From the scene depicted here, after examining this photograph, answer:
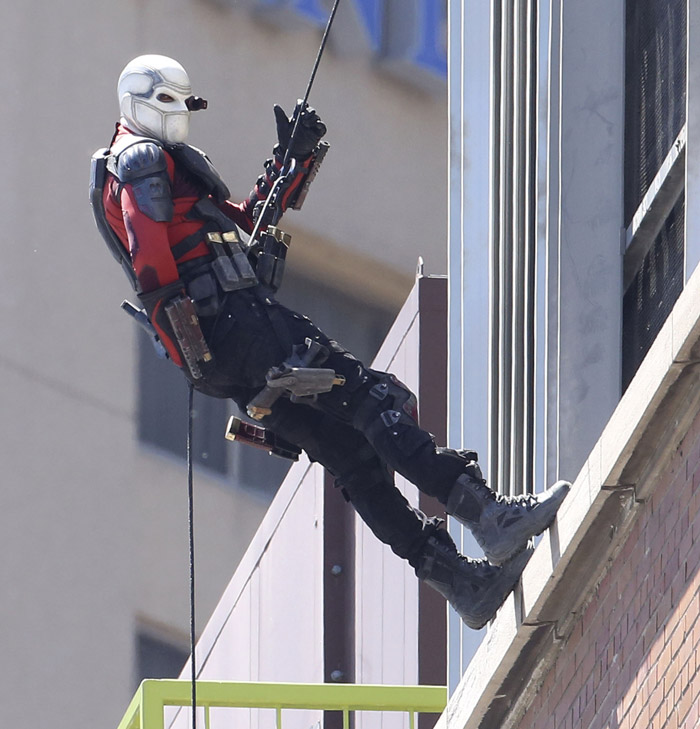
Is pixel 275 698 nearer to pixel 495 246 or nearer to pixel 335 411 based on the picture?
pixel 335 411

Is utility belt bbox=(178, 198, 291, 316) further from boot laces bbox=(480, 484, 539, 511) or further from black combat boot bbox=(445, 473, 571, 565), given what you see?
boot laces bbox=(480, 484, 539, 511)

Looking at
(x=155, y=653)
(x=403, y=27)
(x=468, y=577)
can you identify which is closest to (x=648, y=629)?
(x=468, y=577)

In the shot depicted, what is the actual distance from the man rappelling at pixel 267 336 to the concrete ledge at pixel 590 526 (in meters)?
0.47

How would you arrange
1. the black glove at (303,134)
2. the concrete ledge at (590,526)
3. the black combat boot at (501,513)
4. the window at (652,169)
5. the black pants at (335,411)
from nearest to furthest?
the concrete ledge at (590,526), the black combat boot at (501,513), the black pants at (335,411), the window at (652,169), the black glove at (303,134)

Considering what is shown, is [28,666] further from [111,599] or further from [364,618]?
[364,618]

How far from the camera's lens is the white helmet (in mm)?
10086

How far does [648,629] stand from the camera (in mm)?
7668

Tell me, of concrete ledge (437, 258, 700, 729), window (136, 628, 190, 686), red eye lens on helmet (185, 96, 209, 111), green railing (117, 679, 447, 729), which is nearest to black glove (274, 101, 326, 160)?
red eye lens on helmet (185, 96, 209, 111)

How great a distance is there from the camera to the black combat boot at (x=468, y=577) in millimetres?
9414

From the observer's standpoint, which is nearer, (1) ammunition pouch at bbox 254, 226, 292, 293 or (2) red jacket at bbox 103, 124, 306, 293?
(2) red jacket at bbox 103, 124, 306, 293

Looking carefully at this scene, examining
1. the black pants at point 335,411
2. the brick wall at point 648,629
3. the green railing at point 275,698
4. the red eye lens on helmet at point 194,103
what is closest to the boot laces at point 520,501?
the black pants at point 335,411

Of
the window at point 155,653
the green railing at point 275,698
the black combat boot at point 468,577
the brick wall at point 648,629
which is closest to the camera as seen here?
the brick wall at point 648,629

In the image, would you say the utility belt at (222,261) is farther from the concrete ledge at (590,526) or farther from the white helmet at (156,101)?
the concrete ledge at (590,526)

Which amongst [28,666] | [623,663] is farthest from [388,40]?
[623,663]
